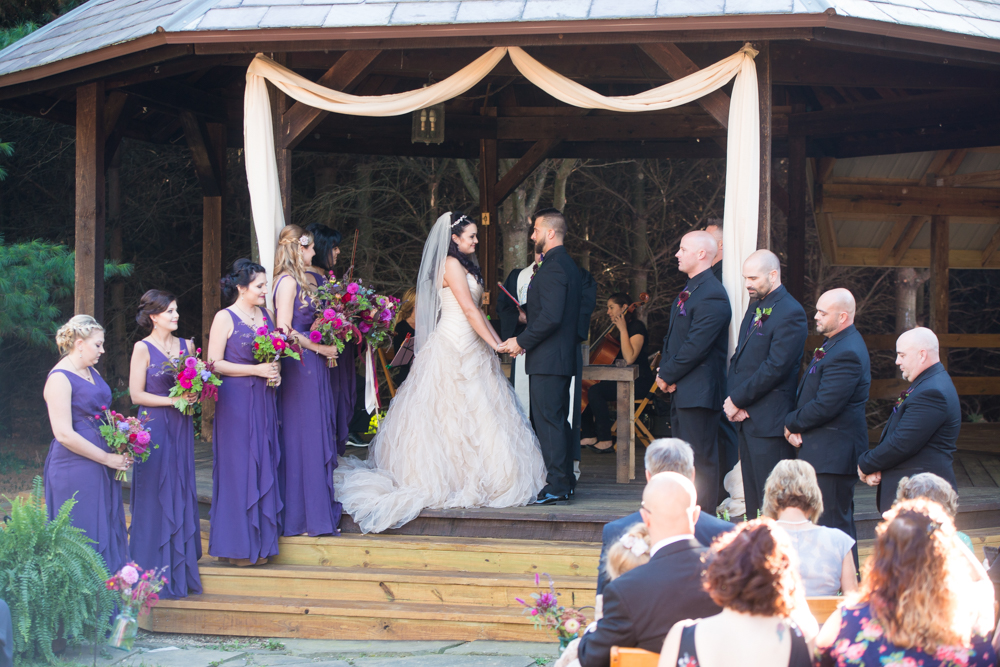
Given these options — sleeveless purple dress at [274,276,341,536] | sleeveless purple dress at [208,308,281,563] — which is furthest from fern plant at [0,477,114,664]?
sleeveless purple dress at [274,276,341,536]

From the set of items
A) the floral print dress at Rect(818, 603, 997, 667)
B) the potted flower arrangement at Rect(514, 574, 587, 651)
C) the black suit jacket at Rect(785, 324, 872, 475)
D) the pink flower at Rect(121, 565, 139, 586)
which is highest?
the black suit jacket at Rect(785, 324, 872, 475)

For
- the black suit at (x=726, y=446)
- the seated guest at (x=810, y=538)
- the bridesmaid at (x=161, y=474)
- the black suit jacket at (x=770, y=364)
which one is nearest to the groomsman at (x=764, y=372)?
the black suit jacket at (x=770, y=364)

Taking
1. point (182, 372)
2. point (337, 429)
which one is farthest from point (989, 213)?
point (182, 372)

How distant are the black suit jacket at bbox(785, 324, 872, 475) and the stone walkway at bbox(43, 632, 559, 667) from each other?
176 cm

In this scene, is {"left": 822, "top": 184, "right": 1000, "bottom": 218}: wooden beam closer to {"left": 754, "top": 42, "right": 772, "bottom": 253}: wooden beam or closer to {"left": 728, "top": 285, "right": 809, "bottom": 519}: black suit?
{"left": 754, "top": 42, "right": 772, "bottom": 253}: wooden beam

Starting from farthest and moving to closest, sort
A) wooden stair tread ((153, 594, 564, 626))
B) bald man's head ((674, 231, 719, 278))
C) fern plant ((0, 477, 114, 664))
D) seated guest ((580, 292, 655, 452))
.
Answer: seated guest ((580, 292, 655, 452)) → bald man's head ((674, 231, 719, 278)) → wooden stair tread ((153, 594, 564, 626)) → fern plant ((0, 477, 114, 664))

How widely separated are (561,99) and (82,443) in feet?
11.6

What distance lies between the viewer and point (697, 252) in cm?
537

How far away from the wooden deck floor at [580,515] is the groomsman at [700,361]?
23.7 inches

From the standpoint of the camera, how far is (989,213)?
9.73 metres

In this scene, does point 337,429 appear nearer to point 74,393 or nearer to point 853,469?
point 74,393

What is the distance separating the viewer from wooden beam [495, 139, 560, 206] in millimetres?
9164

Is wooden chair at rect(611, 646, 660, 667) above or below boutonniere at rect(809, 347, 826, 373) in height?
below

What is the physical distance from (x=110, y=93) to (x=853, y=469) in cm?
581
